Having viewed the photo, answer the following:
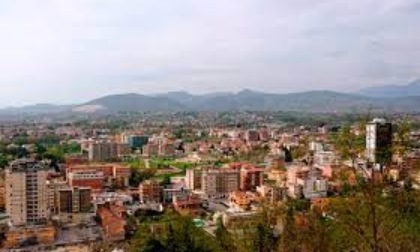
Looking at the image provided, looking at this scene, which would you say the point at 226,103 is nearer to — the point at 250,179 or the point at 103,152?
the point at 103,152

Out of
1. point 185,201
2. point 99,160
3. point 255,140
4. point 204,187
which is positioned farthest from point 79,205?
point 255,140

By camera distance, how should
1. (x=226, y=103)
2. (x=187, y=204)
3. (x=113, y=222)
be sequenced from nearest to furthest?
(x=113, y=222) < (x=187, y=204) < (x=226, y=103)

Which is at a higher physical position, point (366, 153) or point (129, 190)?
point (366, 153)

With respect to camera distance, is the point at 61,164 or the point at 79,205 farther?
the point at 61,164

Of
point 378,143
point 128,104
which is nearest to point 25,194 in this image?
point 378,143

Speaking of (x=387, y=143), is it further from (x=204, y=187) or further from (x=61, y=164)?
(x=61, y=164)

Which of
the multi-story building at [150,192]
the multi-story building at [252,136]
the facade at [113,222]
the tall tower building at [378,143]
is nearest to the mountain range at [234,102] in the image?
the multi-story building at [252,136]
